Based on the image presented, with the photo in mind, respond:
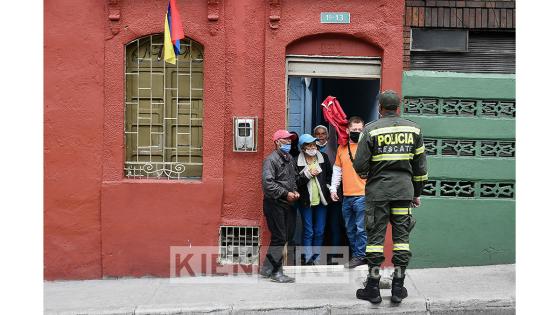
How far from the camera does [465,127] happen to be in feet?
27.9

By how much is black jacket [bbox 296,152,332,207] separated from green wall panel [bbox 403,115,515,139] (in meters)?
1.19

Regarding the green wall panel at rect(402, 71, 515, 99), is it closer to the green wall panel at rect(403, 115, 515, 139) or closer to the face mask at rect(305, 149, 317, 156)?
the green wall panel at rect(403, 115, 515, 139)

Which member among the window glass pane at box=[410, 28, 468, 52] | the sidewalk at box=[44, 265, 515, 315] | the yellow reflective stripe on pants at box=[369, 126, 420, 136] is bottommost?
the sidewalk at box=[44, 265, 515, 315]

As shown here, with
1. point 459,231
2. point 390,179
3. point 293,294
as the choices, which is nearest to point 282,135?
point 390,179

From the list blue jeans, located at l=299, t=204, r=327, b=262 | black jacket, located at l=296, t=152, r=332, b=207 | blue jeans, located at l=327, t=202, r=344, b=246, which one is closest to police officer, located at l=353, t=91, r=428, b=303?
black jacket, located at l=296, t=152, r=332, b=207

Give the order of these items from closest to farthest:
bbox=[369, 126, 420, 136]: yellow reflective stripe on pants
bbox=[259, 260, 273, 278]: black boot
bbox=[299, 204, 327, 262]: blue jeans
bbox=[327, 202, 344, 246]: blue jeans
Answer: bbox=[369, 126, 420, 136]: yellow reflective stripe on pants < bbox=[259, 260, 273, 278]: black boot < bbox=[299, 204, 327, 262]: blue jeans < bbox=[327, 202, 344, 246]: blue jeans

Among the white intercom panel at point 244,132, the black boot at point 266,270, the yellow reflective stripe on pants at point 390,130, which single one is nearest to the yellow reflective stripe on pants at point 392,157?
the yellow reflective stripe on pants at point 390,130

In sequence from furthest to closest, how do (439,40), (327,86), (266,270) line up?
(327,86), (439,40), (266,270)

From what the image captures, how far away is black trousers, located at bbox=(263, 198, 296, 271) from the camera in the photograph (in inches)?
316

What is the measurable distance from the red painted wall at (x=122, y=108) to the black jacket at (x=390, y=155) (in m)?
1.82

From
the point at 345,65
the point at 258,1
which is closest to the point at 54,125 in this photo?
the point at 258,1

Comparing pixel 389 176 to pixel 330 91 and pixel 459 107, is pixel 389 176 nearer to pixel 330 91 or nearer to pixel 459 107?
pixel 459 107

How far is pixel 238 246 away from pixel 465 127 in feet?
10.6

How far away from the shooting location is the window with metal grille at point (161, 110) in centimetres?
867
